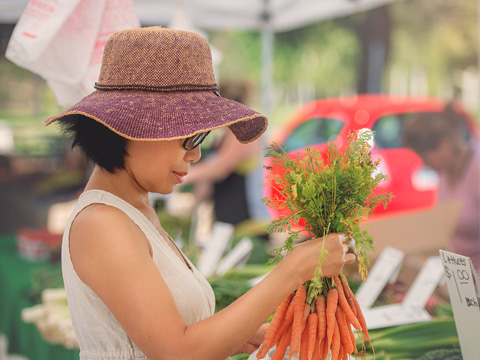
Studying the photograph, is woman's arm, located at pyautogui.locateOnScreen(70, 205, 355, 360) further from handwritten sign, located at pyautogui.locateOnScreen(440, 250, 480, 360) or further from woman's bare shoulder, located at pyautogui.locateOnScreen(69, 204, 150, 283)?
handwritten sign, located at pyautogui.locateOnScreen(440, 250, 480, 360)

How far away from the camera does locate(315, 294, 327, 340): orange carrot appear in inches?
50.6

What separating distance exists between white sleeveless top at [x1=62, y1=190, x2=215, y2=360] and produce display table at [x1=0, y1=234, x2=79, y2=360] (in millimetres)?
1105

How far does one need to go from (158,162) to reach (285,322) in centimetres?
48

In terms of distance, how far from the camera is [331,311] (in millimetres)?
1282

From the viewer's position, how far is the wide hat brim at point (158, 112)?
117cm

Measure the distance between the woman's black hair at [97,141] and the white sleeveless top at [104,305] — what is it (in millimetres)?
75

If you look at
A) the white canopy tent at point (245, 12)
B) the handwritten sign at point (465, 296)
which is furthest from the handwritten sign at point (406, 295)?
the white canopy tent at point (245, 12)

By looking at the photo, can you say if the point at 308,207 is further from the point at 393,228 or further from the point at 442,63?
the point at 442,63

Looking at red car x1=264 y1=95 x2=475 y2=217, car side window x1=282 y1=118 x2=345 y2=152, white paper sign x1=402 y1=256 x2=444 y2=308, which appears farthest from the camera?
car side window x1=282 y1=118 x2=345 y2=152

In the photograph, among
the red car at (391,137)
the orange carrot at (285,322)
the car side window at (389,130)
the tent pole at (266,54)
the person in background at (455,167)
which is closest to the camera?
the orange carrot at (285,322)

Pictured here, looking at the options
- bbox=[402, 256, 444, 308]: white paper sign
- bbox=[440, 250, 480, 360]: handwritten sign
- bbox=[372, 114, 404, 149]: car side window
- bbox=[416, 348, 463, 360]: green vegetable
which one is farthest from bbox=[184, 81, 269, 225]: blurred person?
bbox=[372, 114, 404, 149]: car side window

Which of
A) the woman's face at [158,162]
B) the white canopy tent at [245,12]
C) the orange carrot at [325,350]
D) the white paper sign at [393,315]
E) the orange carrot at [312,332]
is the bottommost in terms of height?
the white paper sign at [393,315]

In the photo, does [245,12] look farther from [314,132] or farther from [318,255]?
[318,255]

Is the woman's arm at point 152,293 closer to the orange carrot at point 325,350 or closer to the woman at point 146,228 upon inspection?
the woman at point 146,228
